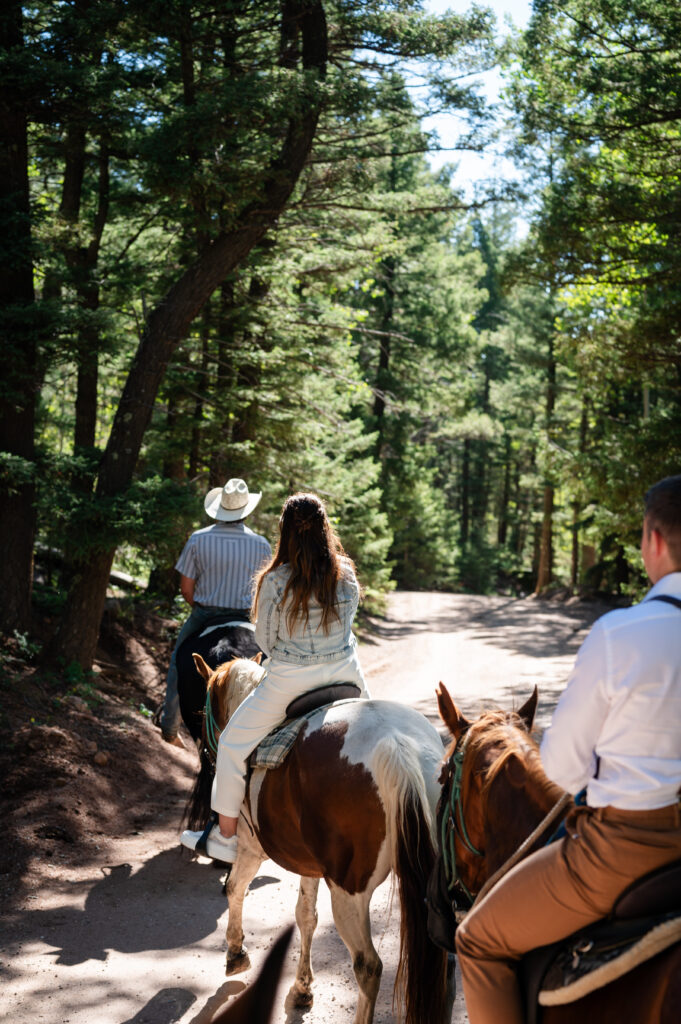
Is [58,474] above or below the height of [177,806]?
above

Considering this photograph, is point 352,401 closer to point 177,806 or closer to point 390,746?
point 177,806

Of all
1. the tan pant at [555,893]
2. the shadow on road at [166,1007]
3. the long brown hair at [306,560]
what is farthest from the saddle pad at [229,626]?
the tan pant at [555,893]

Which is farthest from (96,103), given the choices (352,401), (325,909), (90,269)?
(352,401)

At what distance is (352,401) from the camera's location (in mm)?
25031

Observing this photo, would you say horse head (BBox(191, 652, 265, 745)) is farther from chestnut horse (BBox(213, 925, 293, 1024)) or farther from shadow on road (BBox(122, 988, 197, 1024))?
chestnut horse (BBox(213, 925, 293, 1024))

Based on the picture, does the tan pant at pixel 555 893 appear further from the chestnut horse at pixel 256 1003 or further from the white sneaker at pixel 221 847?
the white sneaker at pixel 221 847

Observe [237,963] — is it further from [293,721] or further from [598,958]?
[598,958]

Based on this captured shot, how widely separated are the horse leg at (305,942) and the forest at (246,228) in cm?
482

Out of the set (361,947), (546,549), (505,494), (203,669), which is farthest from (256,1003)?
(505,494)

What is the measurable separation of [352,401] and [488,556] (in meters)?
20.2

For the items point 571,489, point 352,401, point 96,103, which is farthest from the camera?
point 352,401

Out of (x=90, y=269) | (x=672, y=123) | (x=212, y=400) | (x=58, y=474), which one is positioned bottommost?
(x=58, y=474)

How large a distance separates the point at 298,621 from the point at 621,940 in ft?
7.70

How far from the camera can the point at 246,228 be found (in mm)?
9820
